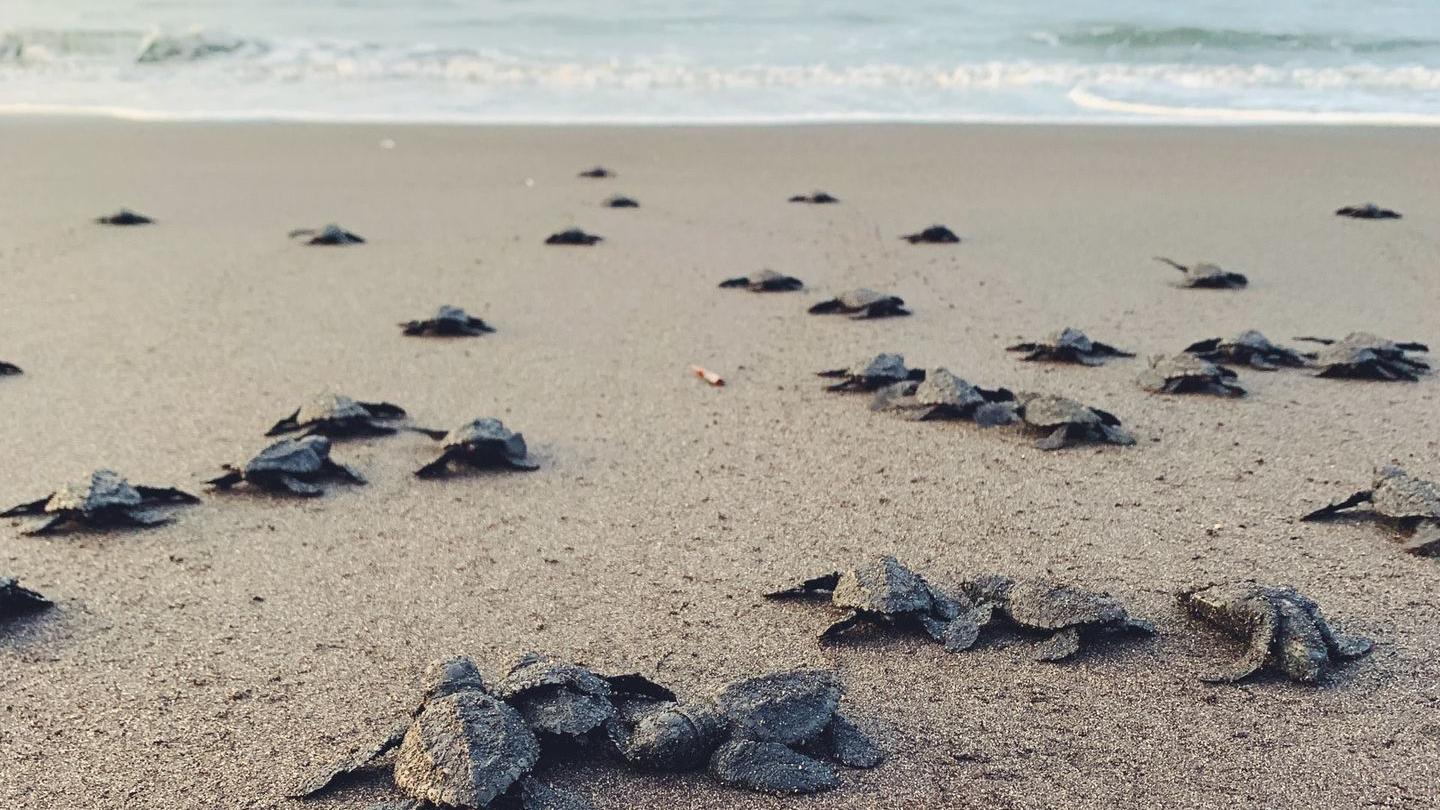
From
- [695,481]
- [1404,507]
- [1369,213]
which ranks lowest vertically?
[695,481]

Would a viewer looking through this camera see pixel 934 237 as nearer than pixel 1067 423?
No

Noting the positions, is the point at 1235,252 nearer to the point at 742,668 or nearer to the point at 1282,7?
the point at 742,668

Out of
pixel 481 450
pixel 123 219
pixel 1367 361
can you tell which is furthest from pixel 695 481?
pixel 123 219

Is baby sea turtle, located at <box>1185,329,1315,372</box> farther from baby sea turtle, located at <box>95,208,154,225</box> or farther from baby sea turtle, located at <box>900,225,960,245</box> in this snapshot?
baby sea turtle, located at <box>95,208,154,225</box>

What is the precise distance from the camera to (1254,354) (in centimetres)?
457

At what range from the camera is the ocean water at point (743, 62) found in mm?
11375

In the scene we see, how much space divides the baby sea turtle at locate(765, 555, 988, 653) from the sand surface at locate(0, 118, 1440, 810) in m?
0.06

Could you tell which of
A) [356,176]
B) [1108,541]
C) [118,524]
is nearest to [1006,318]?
[1108,541]

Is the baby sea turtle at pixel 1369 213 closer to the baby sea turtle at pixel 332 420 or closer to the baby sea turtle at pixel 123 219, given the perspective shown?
the baby sea turtle at pixel 332 420

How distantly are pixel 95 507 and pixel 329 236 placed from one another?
3.53 meters

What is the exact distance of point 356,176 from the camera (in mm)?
8430

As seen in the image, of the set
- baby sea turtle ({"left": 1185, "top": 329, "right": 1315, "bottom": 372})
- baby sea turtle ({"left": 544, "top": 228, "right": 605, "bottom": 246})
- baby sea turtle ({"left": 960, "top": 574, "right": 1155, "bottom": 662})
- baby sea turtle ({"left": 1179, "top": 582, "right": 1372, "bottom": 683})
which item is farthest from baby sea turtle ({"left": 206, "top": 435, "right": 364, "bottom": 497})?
baby sea turtle ({"left": 544, "top": 228, "right": 605, "bottom": 246})

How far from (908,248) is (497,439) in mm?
3337

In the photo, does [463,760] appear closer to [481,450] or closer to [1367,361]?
[481,450]
